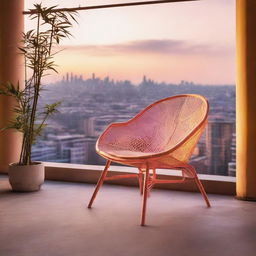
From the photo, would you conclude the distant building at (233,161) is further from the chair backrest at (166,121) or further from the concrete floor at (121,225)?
the chair backrest at (166,121)

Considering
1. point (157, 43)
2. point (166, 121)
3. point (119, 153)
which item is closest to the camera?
point (119, 153)

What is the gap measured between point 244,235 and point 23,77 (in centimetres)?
280

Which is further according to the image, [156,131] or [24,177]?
[24,177]

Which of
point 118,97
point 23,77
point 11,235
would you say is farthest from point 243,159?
point 23,77

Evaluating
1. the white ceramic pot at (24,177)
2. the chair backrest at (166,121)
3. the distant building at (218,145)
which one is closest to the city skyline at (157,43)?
the distant building at (218,145)

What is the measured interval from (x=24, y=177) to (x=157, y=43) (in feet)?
5.72

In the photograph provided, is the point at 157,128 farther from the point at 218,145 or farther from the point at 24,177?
the point at 24,177

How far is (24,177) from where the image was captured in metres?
3.68

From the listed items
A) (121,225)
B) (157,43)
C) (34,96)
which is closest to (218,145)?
(157,43)

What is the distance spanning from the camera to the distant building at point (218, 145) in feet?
12.6

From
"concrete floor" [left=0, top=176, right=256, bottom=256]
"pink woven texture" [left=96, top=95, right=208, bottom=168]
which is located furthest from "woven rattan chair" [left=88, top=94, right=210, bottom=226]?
"concrete floor" [left=0, top=176, right=256, bottom=256]

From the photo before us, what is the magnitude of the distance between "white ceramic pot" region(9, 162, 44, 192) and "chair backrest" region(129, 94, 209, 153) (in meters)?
0.96

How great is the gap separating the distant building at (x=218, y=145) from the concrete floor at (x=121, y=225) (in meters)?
0.40

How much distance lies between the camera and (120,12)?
419cm
